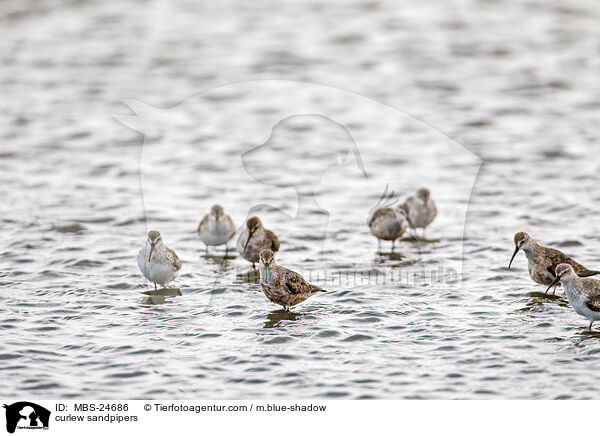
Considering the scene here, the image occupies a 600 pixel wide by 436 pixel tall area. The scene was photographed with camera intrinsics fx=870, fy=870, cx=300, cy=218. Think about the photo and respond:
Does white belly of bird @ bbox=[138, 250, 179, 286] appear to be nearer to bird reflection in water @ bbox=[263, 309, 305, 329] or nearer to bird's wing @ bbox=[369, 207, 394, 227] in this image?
bird reflection in water @ bbox=[263, 309, 305, 329]

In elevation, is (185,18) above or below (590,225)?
above

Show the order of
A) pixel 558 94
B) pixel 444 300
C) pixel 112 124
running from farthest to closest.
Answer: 1. pixel 558 94
2. pixel 112 124
3. pixel 444 300

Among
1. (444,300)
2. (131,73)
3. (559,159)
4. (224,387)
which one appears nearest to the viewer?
(224,387)

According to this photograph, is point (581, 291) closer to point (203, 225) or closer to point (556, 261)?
point (556, 261)

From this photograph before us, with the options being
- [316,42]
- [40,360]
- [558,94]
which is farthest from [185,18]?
[40,360]

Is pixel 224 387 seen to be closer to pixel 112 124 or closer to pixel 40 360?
pixel 40 360

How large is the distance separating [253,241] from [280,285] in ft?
6.11

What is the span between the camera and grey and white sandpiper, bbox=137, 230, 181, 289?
13.1m

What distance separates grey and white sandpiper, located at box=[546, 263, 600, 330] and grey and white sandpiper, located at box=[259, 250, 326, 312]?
362 centimetres

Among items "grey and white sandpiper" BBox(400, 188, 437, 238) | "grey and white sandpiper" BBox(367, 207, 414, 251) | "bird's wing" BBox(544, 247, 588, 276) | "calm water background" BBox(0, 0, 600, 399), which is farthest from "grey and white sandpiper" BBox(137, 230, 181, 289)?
"bird's wing" BBox(544, 247, 588, 276)

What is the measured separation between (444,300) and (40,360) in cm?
585

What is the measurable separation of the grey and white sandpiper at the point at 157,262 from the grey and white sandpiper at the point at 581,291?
5652 millimetres

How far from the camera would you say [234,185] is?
1825 cm
